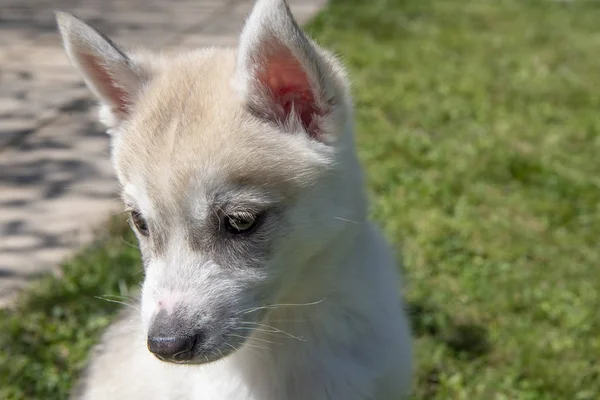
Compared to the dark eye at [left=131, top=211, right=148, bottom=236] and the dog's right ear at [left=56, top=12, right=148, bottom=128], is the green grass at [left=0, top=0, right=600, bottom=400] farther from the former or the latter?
the dark eye at [left=131, top=211, right=148, bottom=236]

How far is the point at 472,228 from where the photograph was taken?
4578 mm

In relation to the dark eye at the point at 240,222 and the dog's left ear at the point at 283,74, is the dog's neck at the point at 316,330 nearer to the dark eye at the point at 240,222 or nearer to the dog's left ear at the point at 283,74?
the dark eye at the point at 240,222

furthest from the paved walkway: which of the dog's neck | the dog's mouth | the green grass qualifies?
the dog's mouth

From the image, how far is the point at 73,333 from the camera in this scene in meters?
3.71

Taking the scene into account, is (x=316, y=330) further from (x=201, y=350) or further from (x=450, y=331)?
(x=450, y=331)

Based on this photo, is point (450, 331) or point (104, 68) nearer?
point (104, 68)

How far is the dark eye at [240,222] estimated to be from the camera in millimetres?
2186

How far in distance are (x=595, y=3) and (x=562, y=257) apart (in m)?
7.86

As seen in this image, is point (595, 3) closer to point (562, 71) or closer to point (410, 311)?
point (562, 71)

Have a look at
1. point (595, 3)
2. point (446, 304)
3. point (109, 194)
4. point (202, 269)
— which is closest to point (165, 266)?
point (202, 269)

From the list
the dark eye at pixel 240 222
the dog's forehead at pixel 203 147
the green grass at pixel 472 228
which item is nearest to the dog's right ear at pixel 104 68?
the dog's forehead at pixel 203 147

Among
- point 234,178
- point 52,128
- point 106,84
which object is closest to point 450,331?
point 234,178

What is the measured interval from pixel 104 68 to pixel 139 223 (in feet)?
1.79

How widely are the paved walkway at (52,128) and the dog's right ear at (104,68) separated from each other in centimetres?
168
